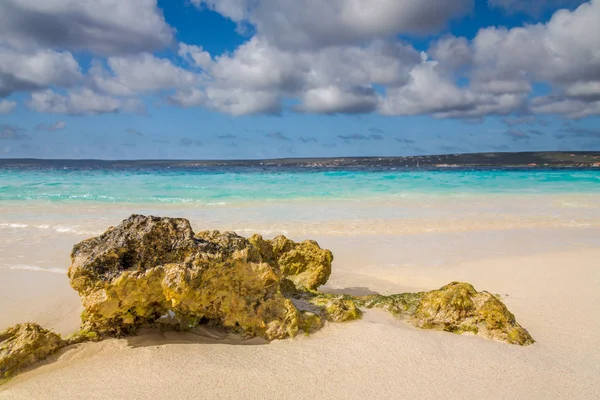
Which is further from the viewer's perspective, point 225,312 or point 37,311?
point 37,311

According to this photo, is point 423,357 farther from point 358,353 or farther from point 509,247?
point 509,247

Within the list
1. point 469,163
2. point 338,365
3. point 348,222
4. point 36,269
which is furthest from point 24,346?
point 469,163

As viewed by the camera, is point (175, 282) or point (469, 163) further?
point (469, 163)

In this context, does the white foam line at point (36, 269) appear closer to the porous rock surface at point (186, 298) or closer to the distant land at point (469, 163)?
the porous rock surface at point (186, 298)

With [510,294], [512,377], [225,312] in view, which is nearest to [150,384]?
[225,312]

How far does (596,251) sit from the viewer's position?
6543 mm

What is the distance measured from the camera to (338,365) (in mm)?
2740

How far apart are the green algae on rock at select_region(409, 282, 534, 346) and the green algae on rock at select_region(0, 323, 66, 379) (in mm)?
2767

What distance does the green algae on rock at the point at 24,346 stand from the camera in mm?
2591

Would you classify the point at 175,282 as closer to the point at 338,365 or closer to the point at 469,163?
the point at 338,365

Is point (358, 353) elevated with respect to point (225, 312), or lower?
lower

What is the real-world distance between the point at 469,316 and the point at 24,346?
128 inches

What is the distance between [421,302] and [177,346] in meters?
2.08

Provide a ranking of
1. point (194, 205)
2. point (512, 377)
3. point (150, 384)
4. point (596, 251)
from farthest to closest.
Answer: point (194, 205) < point (596, 251) < point (512, 377) < point (150, 384)
